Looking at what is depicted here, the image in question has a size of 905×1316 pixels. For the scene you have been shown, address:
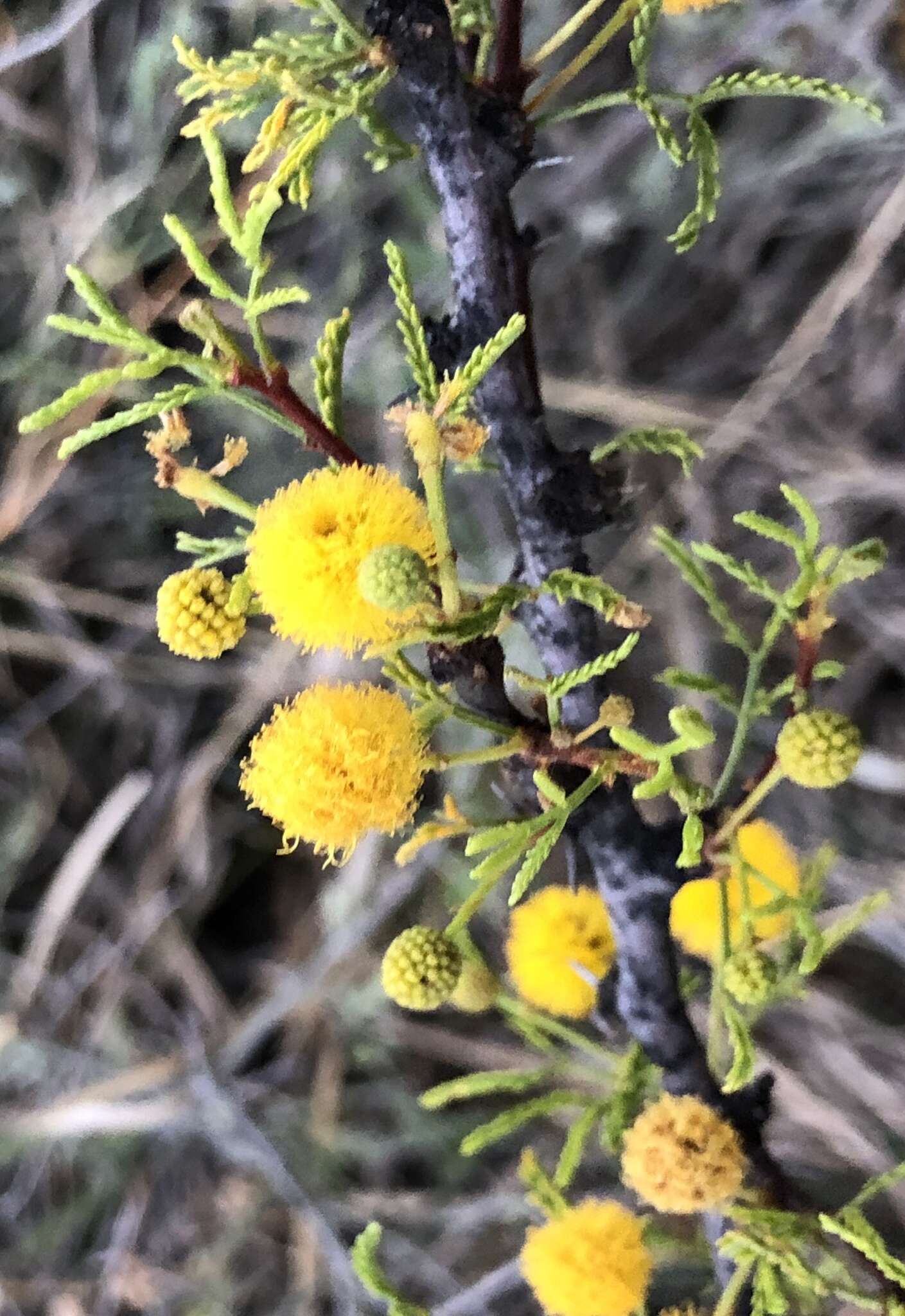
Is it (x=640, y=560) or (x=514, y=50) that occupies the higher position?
(x=514, y=50)

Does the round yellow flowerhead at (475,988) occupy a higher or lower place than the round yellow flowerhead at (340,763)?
lower

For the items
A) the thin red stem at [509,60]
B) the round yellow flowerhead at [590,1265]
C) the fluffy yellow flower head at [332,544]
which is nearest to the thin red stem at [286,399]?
the fluffy yellow flower head at [332,544]

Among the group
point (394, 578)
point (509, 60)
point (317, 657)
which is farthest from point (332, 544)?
point (317, 657)

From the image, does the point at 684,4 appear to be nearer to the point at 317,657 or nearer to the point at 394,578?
the point at 394,578

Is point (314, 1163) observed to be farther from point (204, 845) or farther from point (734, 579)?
point (734, 579)

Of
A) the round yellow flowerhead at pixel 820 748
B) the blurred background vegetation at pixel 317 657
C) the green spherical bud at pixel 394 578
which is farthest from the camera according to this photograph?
the blurred background vegetation at pixel 317 657

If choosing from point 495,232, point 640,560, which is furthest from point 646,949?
point 640,560

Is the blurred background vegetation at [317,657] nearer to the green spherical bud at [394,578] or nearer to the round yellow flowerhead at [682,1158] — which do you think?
the round yellow flowerhead at [682,1158]

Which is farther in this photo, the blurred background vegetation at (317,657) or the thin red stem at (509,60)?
the blurred background vegetation at (317,657)

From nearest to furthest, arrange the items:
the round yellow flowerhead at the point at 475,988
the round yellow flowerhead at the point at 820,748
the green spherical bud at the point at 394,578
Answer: the green spherical bud at the point at 394,578
the round yellow flowerhead at the point at 820,748
the round yellow flowerhead at the point at 475,988
